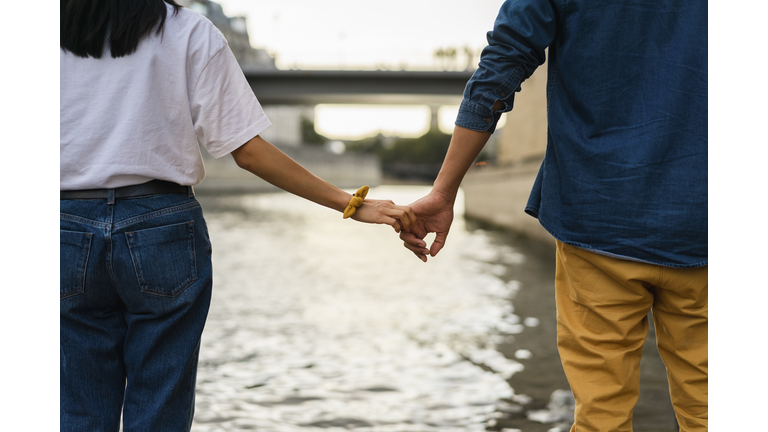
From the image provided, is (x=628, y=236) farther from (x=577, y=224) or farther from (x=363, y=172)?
(x=363, y=172)

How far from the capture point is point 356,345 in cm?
Answer: 544

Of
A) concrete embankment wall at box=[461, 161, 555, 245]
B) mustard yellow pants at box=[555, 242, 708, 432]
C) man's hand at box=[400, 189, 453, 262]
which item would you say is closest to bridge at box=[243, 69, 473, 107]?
concrete embankment wall at box=[461, 161, 555, 245]

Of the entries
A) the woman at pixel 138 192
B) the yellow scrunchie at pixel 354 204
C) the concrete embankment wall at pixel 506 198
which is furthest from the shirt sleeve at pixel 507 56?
the concrete embankment wall at pixel 506 198

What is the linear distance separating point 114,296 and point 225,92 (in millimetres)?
711

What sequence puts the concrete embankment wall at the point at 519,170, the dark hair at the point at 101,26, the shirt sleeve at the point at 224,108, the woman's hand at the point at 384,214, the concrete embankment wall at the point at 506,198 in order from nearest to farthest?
the dark hair at the point at 101,26 < the shirt sleeve at the point at 224,108 < the woman's hand at the point at 384,214 < the concrete embankment wall at the point at 506,198 < the concrete embankment wall at the point at 519,170

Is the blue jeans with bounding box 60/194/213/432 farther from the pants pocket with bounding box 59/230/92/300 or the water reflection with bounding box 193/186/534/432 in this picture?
the water reflection with bounding box 193/186/534/432

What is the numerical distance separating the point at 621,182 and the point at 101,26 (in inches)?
62.1

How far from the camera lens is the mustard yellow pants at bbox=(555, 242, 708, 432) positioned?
2.02 metres

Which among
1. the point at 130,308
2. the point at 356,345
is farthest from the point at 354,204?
the point at 356,345

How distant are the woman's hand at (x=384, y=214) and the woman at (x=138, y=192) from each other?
0.60 m

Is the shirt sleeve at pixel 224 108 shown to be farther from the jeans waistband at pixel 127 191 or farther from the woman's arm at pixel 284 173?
the jeans waistband at pixel 127 191

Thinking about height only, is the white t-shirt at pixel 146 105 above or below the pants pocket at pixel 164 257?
above

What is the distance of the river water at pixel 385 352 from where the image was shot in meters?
3.84

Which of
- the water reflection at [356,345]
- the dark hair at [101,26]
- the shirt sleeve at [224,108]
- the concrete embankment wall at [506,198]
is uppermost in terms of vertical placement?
the dark hair at [101,26]
